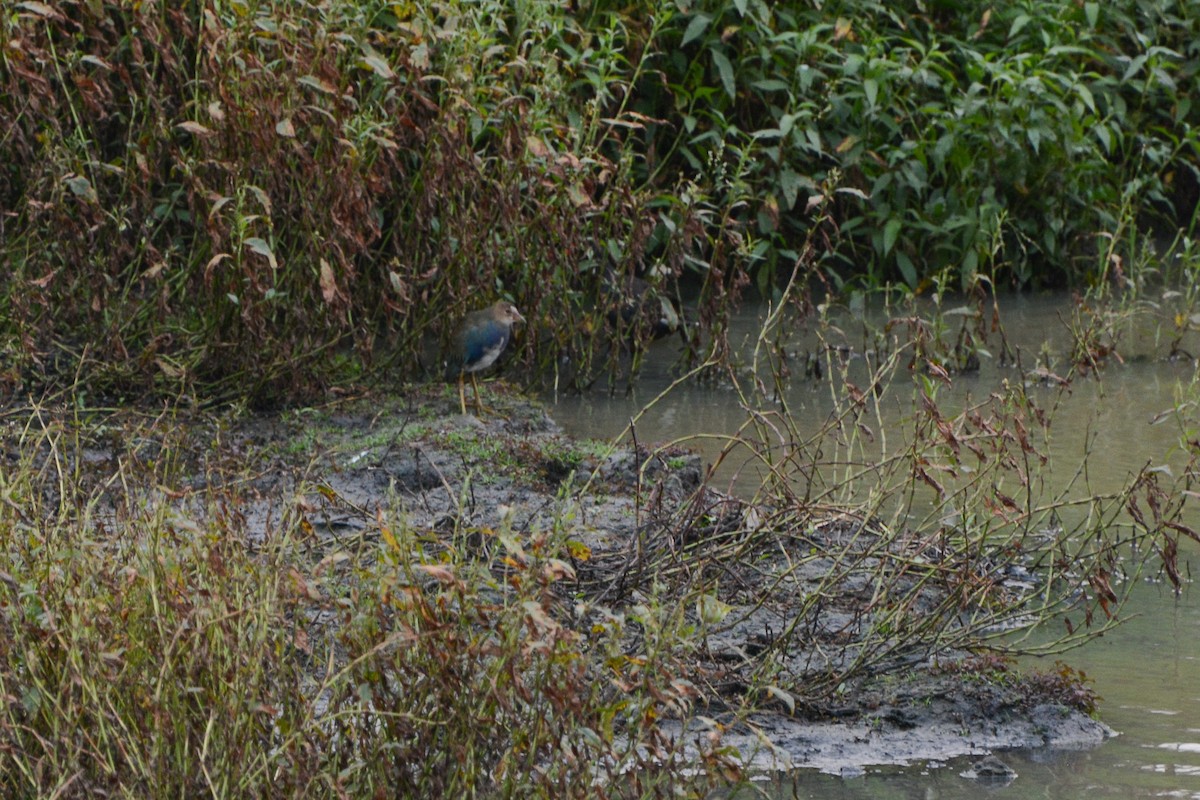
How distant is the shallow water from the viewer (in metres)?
3.55

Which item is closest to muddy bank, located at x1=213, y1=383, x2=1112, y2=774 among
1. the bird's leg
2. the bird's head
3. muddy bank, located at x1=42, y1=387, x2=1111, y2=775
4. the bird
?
muddy bank, located at x1=42, y1=387, x2=1111, y2=775

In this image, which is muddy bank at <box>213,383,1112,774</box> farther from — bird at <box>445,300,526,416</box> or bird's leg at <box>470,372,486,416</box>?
bird at <box>445,300,526,416</box>

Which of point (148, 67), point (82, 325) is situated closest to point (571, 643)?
point (82, 325)

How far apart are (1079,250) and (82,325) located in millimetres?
5297

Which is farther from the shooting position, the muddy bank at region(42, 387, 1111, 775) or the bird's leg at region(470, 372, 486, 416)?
the bird's leg at region(470, 372, 486, 416)

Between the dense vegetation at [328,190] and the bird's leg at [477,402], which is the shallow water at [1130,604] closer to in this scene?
the dense vegetation at [328,190]

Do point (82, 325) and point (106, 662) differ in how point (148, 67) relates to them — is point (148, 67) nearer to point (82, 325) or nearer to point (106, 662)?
point (82, 325)

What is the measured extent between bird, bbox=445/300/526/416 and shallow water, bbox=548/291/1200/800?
0.49 meters

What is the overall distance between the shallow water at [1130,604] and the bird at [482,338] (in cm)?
49

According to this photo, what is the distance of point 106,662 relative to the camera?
8.73ft

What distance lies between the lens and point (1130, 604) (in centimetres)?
463

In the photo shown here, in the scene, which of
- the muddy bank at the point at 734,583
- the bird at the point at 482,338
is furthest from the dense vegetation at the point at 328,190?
the muddy bank at the point at 734,583

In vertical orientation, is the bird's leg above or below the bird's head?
below

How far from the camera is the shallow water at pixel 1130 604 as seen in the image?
3.55 m
